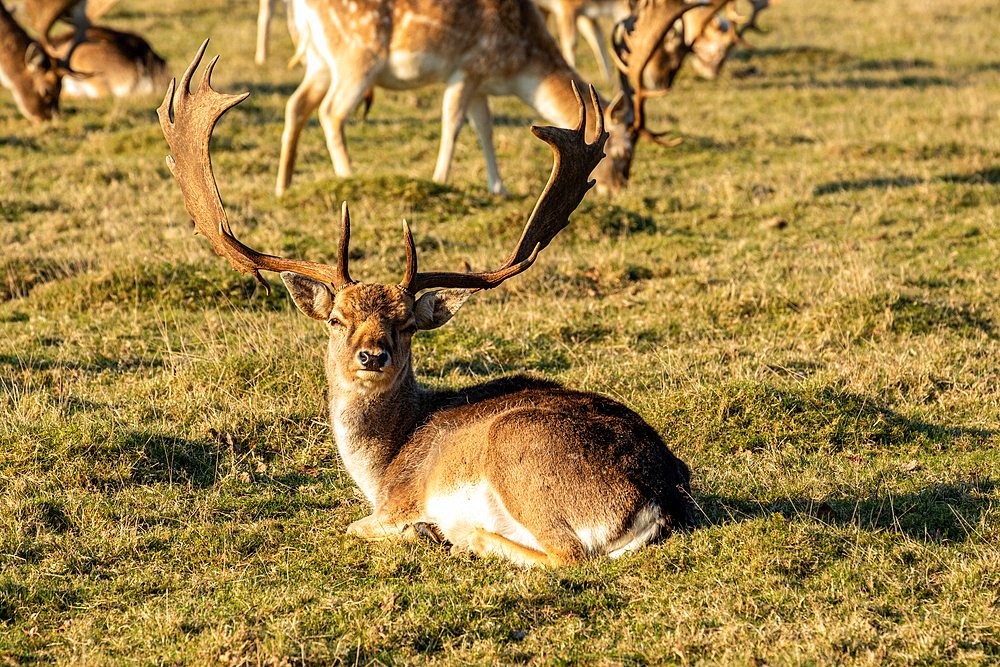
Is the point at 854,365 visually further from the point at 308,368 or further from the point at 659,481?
the point at 308,368

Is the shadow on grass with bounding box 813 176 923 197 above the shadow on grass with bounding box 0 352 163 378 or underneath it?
above

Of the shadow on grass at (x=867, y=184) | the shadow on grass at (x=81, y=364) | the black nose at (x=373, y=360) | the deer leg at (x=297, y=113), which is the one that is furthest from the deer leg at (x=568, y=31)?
the black nose at (x=373, y=360)

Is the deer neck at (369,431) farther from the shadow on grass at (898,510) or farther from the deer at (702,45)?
the deer at (702,45)

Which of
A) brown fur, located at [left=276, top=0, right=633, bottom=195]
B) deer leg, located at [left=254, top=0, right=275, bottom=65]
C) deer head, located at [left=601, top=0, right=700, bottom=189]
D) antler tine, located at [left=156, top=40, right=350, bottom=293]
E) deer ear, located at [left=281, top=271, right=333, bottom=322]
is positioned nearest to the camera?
deer ear, located at [left=281, top=271, right=333, bottom=322]

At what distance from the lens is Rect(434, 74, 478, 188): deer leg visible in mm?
12203

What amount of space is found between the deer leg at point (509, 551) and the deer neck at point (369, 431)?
619 millimetres

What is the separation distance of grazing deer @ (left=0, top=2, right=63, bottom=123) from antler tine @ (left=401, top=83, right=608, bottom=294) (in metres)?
12.3

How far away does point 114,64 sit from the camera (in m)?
18.0

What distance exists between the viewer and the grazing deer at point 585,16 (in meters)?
18.6

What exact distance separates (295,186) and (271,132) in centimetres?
327

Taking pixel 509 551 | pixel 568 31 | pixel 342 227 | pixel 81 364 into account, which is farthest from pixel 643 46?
pixel 509 551

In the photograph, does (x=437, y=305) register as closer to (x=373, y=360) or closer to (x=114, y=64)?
(x=373, y=360)

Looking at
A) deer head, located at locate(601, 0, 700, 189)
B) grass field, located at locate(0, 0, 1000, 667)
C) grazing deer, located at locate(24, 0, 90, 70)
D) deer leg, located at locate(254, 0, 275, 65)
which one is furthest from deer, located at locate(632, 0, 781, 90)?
grazing deer, located at locate(24, 0, 90, 70)

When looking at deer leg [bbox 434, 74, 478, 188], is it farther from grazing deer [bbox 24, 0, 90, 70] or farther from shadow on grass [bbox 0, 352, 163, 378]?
grazing deer [bbox 24, 0, 90, 70]
